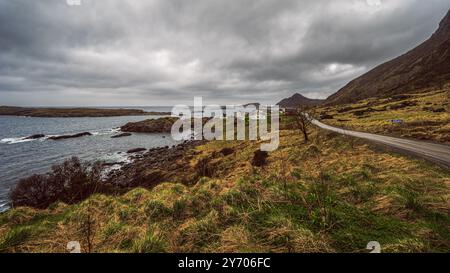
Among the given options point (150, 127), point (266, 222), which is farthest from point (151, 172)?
point (150, 127)

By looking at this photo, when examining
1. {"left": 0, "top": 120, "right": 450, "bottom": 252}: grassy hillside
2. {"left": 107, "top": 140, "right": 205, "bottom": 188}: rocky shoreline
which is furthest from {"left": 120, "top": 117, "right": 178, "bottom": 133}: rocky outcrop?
{"left": 0, "top": 120, "right": 450, "bottom": 252}: grassy hillside

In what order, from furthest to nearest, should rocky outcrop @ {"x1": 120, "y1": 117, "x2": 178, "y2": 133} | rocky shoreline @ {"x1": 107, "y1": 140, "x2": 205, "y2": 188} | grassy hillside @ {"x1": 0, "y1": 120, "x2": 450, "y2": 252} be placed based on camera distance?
rocky outcrop @ {"x1": 120, "y1": 117, "x2": 178, "y2": 133} < rocky shoreline @ {"x1": 107, "y1": 140, "x2": 205, "y2": 188} < grassy hillside @ {"x1": 0, "y1": 120, "x2": 450, "y2": 252}

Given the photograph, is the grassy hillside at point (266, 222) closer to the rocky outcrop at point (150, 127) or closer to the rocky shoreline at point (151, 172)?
the rocky shoreline at point (151, 172)

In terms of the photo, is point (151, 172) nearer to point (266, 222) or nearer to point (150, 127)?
point (266, 222)

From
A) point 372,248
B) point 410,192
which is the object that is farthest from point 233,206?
point 410,192

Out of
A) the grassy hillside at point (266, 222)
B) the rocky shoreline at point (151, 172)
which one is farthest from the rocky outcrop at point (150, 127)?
the grassy hillside at point (266, 222)

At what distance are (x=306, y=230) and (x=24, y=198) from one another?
72.9 ft

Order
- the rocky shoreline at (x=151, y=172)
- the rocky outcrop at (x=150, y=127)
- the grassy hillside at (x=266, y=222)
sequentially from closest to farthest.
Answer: the grassy hillside at (x=266, y=222) → the rocky shoreline at (x=151, y=172) → the rocky outcrop at (x=150, y=127)

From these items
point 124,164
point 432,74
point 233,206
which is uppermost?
point 432,74

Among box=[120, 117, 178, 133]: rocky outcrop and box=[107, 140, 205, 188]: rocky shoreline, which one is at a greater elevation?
box=[120, 117, 178, 133]: rocky outcrop

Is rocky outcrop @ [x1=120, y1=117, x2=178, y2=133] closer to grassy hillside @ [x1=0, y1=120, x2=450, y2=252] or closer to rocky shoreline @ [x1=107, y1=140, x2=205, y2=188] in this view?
rocky shoreline @ [x1=107, y1=140, x2=205, y2=188]
